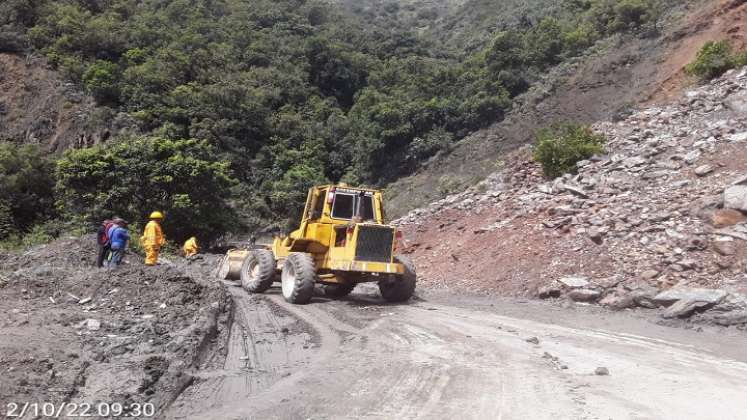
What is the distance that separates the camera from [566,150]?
1756 centimetres

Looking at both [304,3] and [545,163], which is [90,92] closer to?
[545,163]

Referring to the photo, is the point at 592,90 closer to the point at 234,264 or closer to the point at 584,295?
the point at 584,295

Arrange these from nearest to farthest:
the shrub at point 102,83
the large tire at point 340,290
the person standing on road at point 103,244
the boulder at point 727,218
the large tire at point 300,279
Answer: the large tire at point 300,279
the boulder at point 727,218
the large tire at point 340,290
the person standing on road at point 103,244
the shrub at point 102,83

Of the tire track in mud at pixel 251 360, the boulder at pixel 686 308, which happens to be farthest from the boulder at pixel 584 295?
the tire track in mud at pixel 251 360

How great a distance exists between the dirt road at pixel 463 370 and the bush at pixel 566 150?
8.57 m

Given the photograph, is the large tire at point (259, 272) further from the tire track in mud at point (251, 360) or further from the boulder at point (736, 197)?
the boulder at point (736, 197)

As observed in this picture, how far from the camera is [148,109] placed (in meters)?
37.4

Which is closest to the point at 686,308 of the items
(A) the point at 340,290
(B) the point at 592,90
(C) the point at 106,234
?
(A) the point at 340,290

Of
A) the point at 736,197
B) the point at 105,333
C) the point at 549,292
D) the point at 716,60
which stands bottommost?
the point at 105,333

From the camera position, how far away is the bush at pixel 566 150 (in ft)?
57.3

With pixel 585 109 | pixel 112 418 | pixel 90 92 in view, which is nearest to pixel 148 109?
pixel 90 92

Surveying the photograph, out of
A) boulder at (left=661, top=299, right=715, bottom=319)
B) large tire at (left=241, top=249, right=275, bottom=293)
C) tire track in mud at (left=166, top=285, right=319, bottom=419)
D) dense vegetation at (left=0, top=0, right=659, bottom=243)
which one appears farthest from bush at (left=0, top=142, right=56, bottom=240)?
boulder at (left=661, top=299, right=715, bottom=319)

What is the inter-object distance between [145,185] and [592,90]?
1977 centimetres

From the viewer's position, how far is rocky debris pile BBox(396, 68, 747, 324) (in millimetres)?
10586
